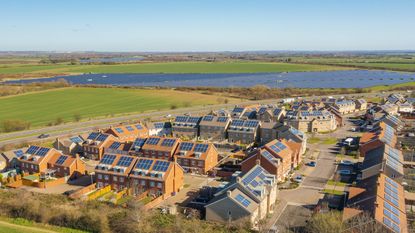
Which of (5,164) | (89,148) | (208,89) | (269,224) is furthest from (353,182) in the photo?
(208,89)

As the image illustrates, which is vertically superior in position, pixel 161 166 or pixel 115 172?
pixel 161 166

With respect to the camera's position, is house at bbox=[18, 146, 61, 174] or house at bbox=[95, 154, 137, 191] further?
house at bbox=[18, 146, 61, 174]

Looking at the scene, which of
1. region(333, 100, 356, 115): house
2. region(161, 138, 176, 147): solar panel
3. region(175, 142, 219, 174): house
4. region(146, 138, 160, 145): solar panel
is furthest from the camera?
region(333, 100, 356, 115): house

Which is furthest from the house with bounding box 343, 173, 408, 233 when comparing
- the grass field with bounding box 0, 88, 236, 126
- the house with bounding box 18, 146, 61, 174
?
the grass field with bounding box 0, 88, 236, 126

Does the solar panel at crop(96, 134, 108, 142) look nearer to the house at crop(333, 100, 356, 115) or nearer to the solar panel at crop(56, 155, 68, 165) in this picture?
the solar panel at crop(56, 155, 68, 165)

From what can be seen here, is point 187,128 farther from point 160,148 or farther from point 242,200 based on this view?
point 242,200

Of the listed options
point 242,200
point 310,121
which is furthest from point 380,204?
point 310,121
